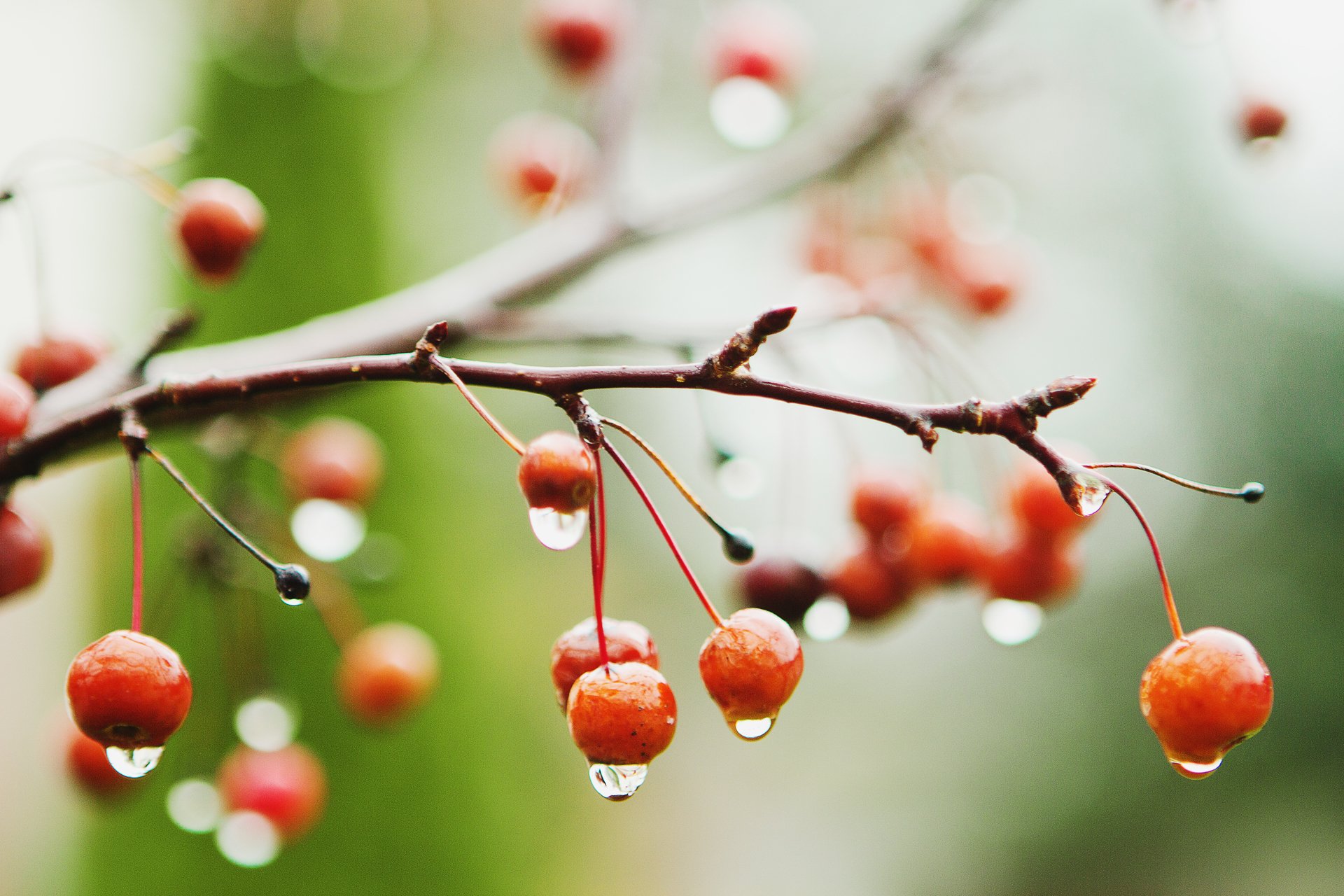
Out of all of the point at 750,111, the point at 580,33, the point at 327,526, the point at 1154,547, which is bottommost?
the point at 1154,547

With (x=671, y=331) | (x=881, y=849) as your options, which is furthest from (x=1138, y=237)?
A: (x=671, y=331)

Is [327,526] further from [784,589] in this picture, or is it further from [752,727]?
[752,727]

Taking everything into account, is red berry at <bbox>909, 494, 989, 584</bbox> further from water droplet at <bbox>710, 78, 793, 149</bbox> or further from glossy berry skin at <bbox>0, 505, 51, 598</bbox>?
glossy berry skin at <bbox>0, 505, 51, 598</bbox>

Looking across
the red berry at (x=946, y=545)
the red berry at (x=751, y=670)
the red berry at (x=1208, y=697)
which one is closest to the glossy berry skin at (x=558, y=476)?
the red berry at (x=751, y=670)

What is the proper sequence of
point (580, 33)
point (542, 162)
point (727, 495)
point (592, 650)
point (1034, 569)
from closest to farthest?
point (592, 650), point (1034, 569), point (580, 33), point (542, 162), point (727, 495)

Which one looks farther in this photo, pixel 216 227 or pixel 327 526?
pixel 327 526

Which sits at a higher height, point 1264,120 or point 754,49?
point 754,49

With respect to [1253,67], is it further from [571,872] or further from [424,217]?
[424,217]

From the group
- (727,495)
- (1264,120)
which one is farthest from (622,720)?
(727,495)
